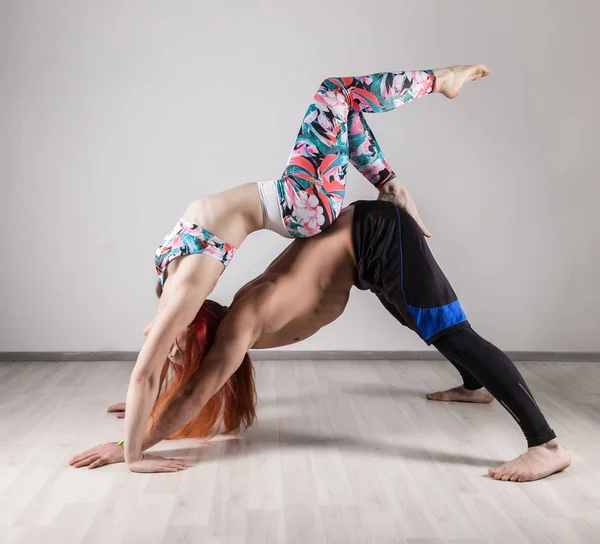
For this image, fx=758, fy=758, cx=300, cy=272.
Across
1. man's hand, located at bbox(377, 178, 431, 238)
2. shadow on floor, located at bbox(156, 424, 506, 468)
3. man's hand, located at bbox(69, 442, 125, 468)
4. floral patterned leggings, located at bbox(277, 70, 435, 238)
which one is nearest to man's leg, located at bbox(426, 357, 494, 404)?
shadow on floor, located at bbox(156, 424, 506, 468)

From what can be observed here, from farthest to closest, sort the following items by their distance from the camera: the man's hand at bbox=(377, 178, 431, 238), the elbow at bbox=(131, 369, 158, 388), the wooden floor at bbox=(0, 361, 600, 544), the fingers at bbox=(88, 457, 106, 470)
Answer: the man's hand at bbox=(377, 178, 431, 238), the fingers at bbox=(88, 457, 106, 470), the elbow at bbox=(131, 369, 158, 388), the wooden floor at bbox=(0, 361, 600, 544)

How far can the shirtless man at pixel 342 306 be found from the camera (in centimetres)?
256

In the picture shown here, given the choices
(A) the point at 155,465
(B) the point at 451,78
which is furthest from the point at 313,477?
(B) the point at 451,78

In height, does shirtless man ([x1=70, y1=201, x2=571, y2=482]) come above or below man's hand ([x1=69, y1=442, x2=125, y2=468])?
above

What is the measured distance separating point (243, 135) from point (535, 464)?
8.25 feet

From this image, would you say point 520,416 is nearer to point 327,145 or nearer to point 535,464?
point 535,464

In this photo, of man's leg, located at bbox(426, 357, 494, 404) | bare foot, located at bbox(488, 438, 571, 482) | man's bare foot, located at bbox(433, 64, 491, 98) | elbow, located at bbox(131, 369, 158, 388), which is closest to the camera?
elbow, located at bbox(131, 369, 158, 388)

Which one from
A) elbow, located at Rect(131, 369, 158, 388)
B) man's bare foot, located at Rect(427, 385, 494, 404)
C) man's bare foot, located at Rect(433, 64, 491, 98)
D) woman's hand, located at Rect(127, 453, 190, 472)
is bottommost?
man's bare foot, located at Rect(427, 385, 494, 404)

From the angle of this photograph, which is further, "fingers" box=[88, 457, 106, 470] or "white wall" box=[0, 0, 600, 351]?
"white wall" box=[0, 0, 600, 351]

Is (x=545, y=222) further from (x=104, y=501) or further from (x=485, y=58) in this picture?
(x=104, y=501)

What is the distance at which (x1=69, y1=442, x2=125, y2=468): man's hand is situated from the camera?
2619mm

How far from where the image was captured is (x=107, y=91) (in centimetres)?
423

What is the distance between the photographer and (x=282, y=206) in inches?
109

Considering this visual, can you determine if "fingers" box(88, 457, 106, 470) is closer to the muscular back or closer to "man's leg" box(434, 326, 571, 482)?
the muscular back
